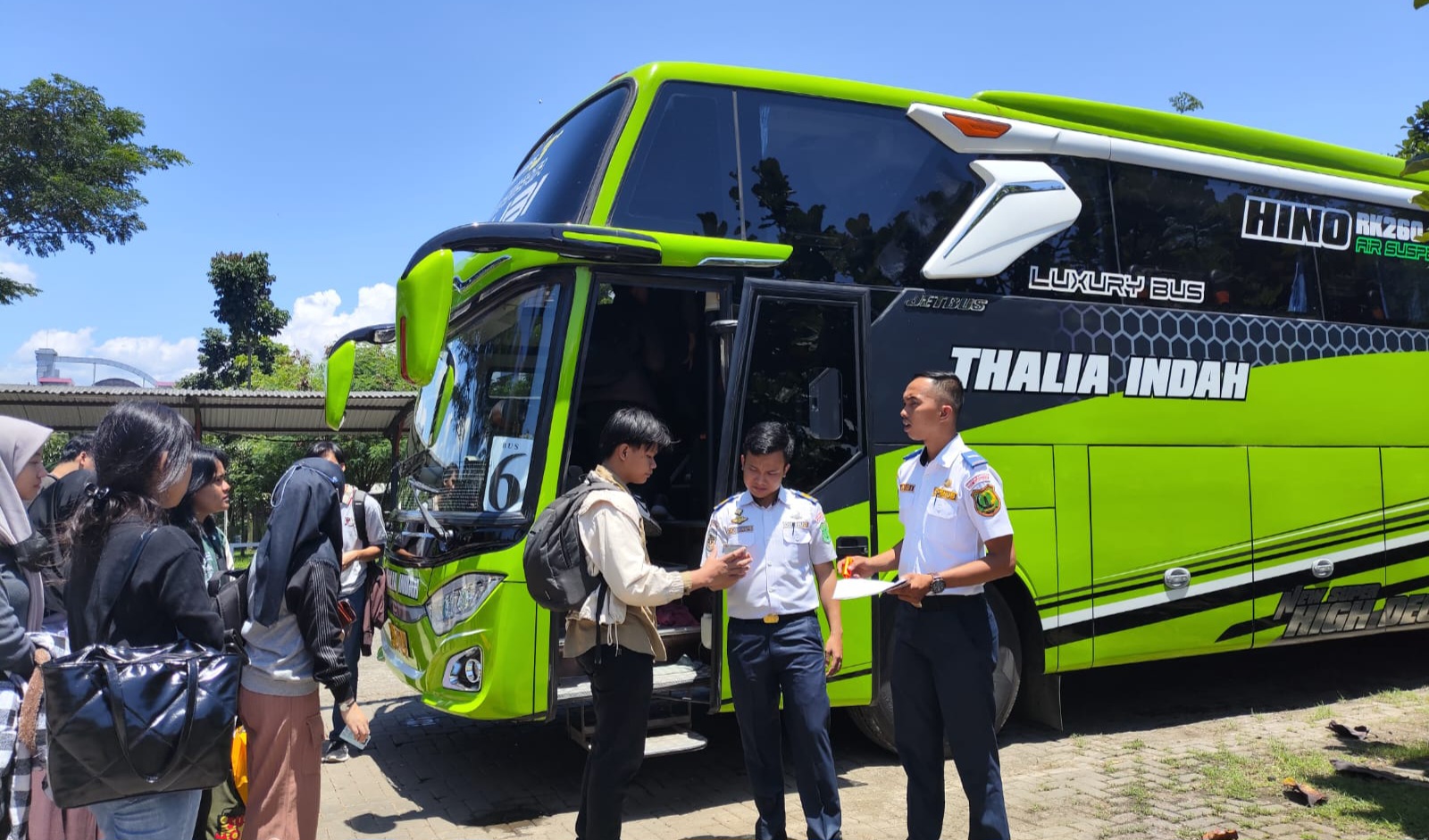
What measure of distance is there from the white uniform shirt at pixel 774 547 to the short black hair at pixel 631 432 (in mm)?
707

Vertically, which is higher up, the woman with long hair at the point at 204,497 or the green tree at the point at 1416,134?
the green tree at the point at 1416,134

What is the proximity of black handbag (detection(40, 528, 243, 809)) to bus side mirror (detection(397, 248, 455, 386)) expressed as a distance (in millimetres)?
1692

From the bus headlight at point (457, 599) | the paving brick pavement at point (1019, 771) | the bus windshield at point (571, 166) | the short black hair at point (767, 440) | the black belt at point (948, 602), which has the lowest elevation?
the paving brick pavement at point (1019, 771)

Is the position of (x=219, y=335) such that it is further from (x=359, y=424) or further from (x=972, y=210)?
(x=972, y=210)

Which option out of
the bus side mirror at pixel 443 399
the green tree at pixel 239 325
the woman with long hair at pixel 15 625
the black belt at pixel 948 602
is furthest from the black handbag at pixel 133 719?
the green tree at pixel 239 325

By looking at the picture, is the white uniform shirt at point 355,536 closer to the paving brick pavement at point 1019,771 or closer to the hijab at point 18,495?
the paving brick pavement at point 1019,771

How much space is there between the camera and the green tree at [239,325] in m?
43.6

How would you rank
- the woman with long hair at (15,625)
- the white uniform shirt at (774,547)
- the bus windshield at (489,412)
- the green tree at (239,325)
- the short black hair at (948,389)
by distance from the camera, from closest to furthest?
the woman with long hair at (15,625), the short black hair at (948,389), the white uniform shirt at (774,547), the bus windshield at (489,412), the green tree at (239,325)

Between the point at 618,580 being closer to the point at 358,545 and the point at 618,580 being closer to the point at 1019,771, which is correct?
the point at 1019,771

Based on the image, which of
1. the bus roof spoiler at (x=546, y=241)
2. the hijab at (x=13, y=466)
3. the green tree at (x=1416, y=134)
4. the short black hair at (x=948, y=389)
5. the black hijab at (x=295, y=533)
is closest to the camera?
the hijab at (x=13, y=466)

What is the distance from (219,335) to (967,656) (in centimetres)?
4949

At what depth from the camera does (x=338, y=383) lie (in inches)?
241

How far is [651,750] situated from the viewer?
507 centimetres

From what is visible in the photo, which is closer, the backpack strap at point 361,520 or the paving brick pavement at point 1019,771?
the paving brick pavement at point 1019,771
